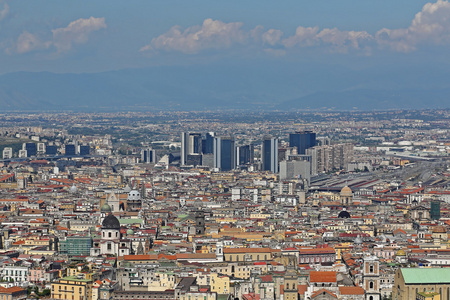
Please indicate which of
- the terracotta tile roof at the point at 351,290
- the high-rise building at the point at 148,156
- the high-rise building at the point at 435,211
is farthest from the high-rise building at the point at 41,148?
the terracotta tile roof at the point at 351,290

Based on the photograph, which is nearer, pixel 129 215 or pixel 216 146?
pixel 129 215

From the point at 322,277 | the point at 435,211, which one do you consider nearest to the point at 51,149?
the point at 435,211

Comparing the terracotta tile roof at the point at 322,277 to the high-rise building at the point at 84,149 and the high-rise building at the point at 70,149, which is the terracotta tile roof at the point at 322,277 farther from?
the high-rise building at the point at 84,149

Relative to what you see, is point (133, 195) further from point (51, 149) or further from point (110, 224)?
point (51, 149)

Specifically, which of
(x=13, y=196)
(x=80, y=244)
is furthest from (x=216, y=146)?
(x=80, y=244)

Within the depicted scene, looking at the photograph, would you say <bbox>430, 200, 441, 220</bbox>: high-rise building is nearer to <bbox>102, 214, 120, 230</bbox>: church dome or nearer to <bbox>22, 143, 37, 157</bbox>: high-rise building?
<bbox>102, 214, 120, 230</bbox>: church dome

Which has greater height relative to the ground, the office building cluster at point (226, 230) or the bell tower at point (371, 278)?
the bell tower at point (371, 278)

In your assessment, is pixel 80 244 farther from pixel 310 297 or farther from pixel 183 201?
pixel 183 201
